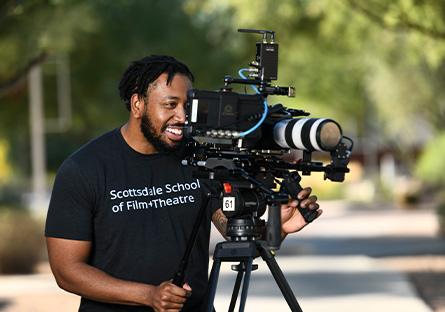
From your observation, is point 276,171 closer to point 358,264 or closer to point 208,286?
point 208,286

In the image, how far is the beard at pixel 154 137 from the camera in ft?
14.3

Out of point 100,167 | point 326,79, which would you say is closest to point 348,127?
point 326,79

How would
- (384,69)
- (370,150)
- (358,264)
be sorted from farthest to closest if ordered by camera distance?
(370,150)
(384,69)
(358,264)

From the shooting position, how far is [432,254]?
18.0 m

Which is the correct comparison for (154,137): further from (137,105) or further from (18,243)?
(18,243)

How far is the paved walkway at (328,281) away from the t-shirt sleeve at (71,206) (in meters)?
5.96

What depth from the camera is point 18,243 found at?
16.4 meters

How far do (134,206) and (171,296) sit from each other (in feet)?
1.56

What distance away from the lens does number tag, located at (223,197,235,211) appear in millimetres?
4055

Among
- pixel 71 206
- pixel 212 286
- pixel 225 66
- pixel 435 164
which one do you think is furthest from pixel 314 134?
pixel 435 164

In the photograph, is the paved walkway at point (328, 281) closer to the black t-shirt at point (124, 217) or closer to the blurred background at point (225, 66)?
the blurred background at point (225, 66)

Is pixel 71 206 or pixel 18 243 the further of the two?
pixel 18 243

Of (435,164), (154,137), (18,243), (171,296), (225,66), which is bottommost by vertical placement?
(171,296)

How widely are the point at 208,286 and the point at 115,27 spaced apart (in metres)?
25.3
